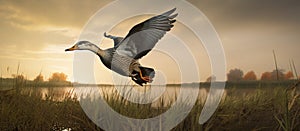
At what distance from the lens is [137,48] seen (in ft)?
10.7

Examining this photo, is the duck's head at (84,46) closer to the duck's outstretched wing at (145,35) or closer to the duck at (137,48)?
the duck at (137,48)

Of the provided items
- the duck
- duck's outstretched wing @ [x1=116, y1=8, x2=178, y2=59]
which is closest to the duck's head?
the duck

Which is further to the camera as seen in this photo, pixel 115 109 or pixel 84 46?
pixel 84 46

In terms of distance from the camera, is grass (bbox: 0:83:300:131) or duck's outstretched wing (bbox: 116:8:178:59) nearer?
grass (bbox: 0:83:300:131)

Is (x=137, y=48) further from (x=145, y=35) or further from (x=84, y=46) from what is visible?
(x=84, y=46)

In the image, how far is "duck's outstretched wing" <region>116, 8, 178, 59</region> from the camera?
307 centimetres

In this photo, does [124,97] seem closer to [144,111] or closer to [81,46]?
[144,111]

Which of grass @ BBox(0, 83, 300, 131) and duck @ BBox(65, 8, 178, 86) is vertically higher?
duck @ BBox(65, 8, 178, 86)

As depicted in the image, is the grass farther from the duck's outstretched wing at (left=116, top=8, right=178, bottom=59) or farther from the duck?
the duck's outstretched wing at (left=116, top=8, right=178, bottom=59)

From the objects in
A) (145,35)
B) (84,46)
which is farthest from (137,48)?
(84,46)

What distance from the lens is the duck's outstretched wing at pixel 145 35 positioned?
3068mm

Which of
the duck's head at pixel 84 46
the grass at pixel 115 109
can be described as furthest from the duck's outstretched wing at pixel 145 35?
the grass at pixel 115 109

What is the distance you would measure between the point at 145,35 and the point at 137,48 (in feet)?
0.55

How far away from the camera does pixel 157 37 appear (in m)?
3.12
